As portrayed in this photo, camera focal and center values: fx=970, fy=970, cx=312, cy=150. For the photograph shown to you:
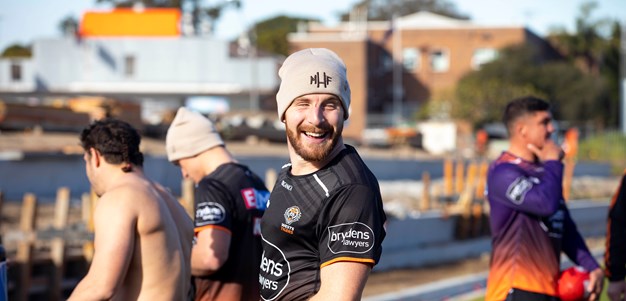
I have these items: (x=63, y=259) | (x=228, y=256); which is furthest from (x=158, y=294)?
(x=63, y=259)

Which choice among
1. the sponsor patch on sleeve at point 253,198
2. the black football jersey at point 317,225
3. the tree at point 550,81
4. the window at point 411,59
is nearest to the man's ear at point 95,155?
the sponsor patch on sleeve at point 253,198

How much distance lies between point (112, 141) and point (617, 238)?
330 centimetres

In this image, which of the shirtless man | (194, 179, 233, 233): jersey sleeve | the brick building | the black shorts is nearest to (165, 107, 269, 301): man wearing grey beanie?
(194, 179, 233, 233): jersey sleeve

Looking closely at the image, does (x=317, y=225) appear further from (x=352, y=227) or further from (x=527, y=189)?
(x=527, y=189)

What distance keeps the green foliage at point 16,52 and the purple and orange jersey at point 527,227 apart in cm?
8855

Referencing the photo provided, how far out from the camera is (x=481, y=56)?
257ft

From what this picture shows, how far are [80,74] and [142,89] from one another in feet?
14.0

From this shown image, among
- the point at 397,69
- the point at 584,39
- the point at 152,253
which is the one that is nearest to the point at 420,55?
the point at 397,69

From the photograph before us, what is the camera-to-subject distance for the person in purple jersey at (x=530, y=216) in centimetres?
582

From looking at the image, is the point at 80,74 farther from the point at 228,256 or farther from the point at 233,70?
the point at 228,256

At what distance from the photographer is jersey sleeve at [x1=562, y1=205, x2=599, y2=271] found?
6.04 m

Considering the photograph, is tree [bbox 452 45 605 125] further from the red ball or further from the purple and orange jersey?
the red ball

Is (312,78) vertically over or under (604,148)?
over

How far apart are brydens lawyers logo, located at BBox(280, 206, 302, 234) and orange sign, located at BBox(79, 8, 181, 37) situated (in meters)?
63.1
